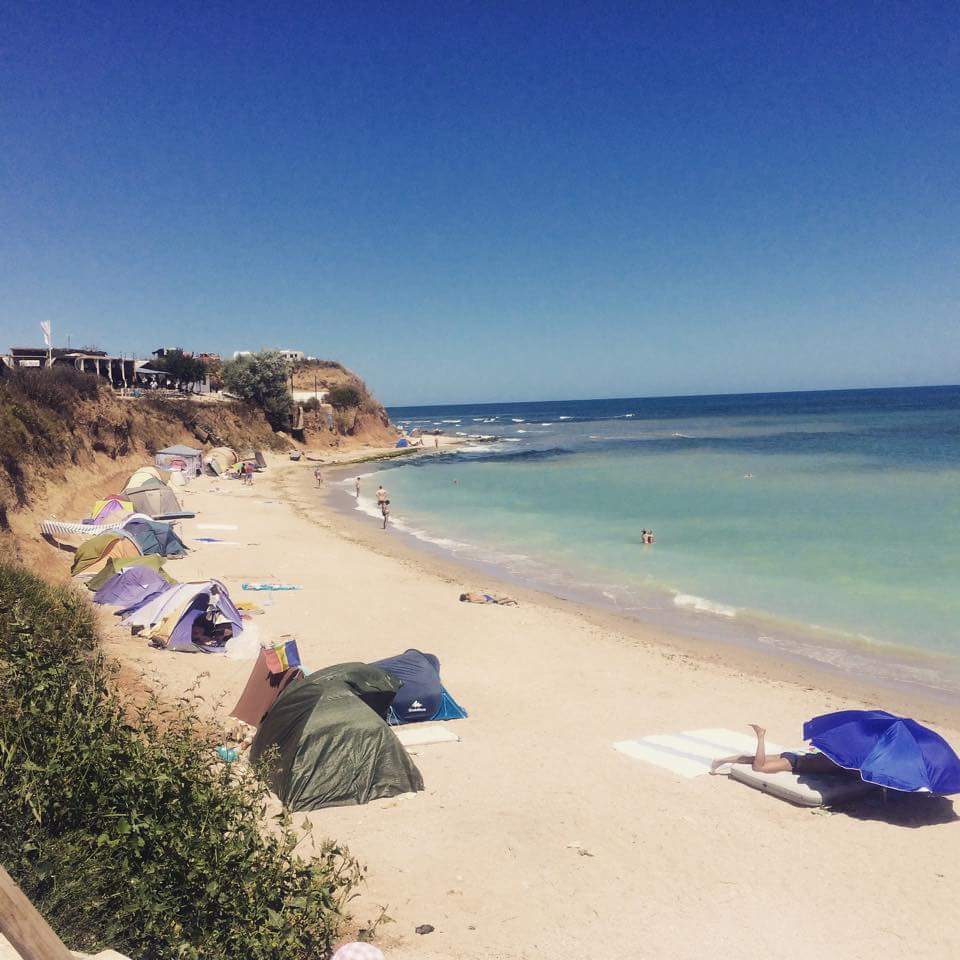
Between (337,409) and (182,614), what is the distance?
56.8 m

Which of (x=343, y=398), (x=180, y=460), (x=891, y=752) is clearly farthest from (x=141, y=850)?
(x=343, y=398)

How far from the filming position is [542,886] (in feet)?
21.4

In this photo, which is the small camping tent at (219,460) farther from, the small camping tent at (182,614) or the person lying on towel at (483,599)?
the small camping tent at (182,614)

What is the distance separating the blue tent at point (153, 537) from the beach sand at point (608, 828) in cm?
610

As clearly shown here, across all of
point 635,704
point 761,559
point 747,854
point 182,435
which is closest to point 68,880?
point 747,854

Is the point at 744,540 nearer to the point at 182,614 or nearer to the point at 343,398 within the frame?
the point at 182,614

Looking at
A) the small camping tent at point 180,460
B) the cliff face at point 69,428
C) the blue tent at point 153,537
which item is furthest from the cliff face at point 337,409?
the blue tent at point 153,537

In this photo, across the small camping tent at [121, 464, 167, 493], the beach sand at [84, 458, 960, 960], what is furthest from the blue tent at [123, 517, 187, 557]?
the small camping tent at [121, 464, 167, 493]

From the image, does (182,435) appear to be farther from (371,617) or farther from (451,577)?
(371,617)

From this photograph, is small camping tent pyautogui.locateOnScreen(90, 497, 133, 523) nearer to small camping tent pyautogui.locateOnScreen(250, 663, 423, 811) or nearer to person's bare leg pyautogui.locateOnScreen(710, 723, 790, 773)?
small camping tent pyautogui.locateOnScreen(250, 663, 423, 811)

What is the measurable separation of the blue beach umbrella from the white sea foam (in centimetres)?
884

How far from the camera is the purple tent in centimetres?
1401

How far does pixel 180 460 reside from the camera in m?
36.8

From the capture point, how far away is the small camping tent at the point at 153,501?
25.1m
